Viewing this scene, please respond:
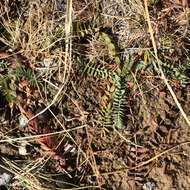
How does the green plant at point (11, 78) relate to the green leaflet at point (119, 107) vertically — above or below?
above

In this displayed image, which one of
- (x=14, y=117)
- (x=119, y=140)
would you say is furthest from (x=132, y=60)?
(x=14, y=117)

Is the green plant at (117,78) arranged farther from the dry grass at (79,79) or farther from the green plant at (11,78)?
the green plant at (11,78)

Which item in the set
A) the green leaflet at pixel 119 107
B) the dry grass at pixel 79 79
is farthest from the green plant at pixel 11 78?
the green leaflet at pixel 119 107

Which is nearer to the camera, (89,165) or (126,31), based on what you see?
(89,165)

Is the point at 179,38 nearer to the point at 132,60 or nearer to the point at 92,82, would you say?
the point at 132,60

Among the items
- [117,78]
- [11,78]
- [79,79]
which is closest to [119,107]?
[117,78]

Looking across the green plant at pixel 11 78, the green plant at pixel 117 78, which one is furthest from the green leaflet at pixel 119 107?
the green plant at pixel 11 78

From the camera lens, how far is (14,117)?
2391 mm

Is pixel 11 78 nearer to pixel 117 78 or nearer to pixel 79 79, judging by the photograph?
pixel 79 79

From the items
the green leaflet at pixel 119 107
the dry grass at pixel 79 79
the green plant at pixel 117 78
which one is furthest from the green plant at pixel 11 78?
the green leaflet at pixel 119 107

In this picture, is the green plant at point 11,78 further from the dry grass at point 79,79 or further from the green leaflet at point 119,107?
the green leaflet at point 119,107

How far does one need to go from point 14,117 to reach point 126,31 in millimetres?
1168

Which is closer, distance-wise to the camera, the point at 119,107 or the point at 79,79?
the point at 119,107

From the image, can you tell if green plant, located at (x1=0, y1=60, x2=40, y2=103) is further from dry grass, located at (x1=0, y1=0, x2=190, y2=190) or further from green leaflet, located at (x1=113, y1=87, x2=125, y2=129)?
green leaflet, located at (x1=113, y1=87, x2=125, y2=129)
